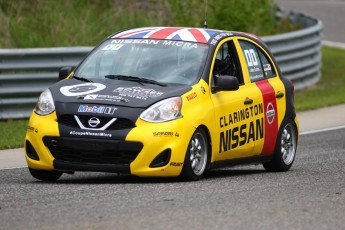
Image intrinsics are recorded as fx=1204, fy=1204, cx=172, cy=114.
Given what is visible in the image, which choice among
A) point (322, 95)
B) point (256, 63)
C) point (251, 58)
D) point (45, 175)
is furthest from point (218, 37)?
point (322, 95)

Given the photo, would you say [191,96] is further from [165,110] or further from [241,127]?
[241,127]

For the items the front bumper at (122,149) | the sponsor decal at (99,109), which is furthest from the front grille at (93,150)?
the sponsor decal at (99,109)

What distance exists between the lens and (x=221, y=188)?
10578mm

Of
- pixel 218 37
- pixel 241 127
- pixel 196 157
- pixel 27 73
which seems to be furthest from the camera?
pixel 27 73

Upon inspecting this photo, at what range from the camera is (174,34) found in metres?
12.2

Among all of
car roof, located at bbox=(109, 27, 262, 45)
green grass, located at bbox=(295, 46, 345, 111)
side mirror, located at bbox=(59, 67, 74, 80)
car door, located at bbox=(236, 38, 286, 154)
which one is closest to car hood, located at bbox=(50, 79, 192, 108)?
side mirror, located at bbox=(59, 67, 74, 80)

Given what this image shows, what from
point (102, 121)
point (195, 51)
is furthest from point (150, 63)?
A: point (102, 121)

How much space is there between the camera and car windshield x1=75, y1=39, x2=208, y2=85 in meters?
11.6

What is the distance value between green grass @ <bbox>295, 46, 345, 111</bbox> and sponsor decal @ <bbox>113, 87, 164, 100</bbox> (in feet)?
31.9

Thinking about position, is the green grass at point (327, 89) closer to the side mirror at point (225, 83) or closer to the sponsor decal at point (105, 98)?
the side mirror at point (225, 83)

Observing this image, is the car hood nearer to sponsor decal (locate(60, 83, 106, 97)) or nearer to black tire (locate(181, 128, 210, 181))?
sponsor decal (locate(60, 83, 106, 97))

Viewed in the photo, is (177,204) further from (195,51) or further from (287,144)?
(287,144)

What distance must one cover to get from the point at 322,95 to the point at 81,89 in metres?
12.5

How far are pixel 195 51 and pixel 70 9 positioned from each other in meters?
11.4
